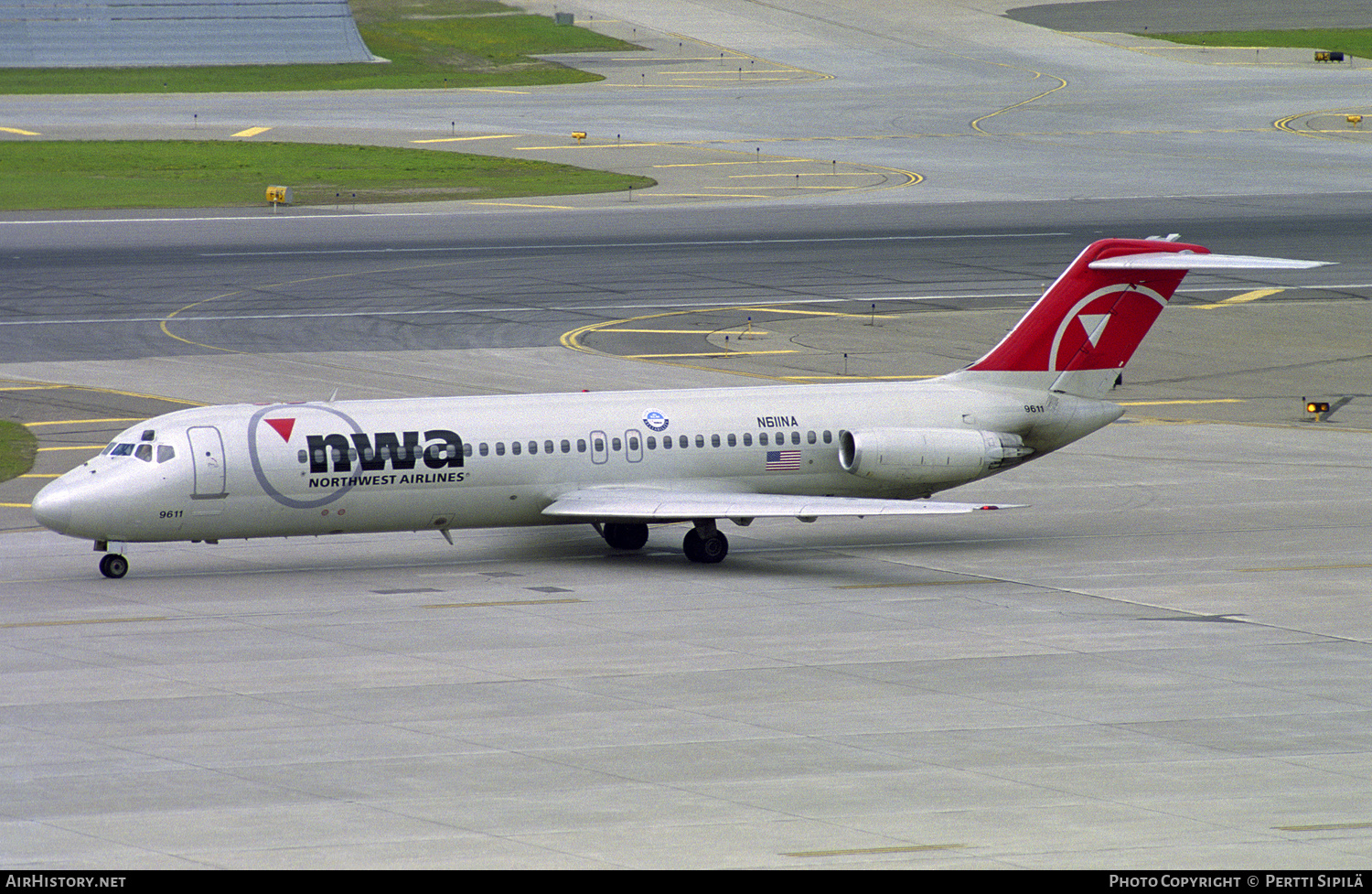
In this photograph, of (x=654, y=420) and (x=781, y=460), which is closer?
(x=654, y=420)

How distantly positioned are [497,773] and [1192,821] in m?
7.82

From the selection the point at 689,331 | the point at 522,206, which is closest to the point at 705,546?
the point at 689,331

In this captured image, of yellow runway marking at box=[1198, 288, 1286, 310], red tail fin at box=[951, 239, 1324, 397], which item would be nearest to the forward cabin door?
red tail fin at box=[951, 239, 1324, 397]

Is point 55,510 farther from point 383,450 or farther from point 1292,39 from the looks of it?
point 1292,39

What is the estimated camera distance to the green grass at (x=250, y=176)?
8856cm

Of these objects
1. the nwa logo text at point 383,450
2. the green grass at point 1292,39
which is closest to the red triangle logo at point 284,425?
the nwa logo text at point 383,450

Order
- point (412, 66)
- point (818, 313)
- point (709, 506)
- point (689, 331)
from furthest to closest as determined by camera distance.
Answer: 1. point (412, 66)
2. point (818, 313)
3. point (689, 331)
4. point (709, 506)

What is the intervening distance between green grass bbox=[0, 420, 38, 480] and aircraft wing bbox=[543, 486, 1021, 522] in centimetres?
1544

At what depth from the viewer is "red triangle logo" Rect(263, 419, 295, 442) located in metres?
33.6

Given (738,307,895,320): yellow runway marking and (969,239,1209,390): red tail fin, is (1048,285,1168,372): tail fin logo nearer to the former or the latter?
(969,239,1209,390): red tail fin

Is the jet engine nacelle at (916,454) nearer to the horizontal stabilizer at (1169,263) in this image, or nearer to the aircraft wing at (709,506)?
the aircraft wing at (709,506)

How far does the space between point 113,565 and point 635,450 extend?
9820 mm

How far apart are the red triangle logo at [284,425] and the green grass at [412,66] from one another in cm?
10043

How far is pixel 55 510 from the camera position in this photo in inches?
1284
